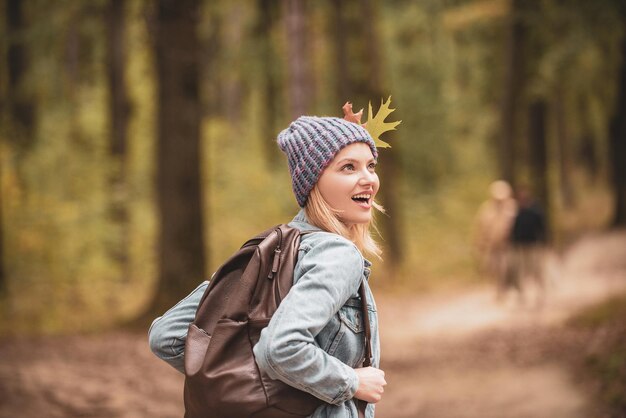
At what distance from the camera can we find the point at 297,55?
1262cm

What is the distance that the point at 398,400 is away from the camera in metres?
9.58

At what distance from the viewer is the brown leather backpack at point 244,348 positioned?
253 centimetres

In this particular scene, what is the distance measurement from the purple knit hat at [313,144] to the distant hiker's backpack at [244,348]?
245mm

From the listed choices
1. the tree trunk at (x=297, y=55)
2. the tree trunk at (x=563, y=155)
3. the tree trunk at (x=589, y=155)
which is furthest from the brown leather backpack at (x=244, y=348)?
the tree trunk at (x=589, y=155)

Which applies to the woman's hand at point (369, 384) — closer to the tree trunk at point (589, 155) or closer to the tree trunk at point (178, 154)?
the tree trunk at point (178, 154)

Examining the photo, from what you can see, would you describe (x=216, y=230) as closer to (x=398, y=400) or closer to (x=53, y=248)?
(x=53, y=248)

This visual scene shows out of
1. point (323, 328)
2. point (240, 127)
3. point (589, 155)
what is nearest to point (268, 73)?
point (240, 127)

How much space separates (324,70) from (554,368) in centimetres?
2165

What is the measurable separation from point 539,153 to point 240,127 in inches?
584

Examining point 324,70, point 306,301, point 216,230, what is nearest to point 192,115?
point 216,230

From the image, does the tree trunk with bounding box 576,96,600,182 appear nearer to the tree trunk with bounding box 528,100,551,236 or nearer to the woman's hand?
the tree trunk with bounding box 528,100,551,236

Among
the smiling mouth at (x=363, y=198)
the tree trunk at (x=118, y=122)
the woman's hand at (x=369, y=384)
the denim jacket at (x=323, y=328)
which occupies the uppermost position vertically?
the tree trunk at (x=118, y=122)

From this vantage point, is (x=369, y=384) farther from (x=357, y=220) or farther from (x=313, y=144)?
(x=313, y=144)

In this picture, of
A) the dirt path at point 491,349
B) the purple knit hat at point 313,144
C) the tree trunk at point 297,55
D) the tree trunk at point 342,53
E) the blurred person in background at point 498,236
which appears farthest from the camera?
the tree trunk at point 342,53
